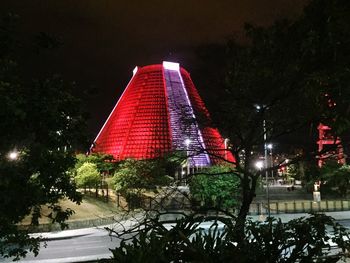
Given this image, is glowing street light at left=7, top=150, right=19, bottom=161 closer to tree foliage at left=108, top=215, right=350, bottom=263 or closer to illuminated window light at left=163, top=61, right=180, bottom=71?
tree foliage at left=108, top=215, right=350, bottom=263

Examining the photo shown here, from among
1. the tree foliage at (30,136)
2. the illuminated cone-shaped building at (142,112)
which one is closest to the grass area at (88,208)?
the tree foliage at (30,136)

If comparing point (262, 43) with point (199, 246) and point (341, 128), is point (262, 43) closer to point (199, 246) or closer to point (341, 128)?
point (341, 128)

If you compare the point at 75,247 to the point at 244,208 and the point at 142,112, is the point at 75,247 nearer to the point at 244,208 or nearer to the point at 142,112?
the point at 244,208

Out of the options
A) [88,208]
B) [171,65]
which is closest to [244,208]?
[88,208]

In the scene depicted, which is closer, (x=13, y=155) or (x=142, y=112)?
(x=13, y=155)

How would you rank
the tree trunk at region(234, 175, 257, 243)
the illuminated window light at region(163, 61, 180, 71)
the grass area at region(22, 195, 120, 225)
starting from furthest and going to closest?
the illuminated window light at region(163, 61, 180, 71) < the grass area at region(22, 195, 120, 225) < the tree trunk at region(234, 175, 257, 243)

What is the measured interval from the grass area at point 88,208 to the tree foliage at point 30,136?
18561mm

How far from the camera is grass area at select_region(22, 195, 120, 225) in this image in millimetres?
26420

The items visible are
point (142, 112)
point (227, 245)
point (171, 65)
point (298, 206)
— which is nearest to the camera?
point (227, 245)

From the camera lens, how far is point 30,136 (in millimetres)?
6301

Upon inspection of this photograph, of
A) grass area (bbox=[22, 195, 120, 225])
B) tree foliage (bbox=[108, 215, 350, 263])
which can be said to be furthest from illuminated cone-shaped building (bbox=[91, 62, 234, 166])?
tree foliage (bbox=[108, 215, 350, 263])

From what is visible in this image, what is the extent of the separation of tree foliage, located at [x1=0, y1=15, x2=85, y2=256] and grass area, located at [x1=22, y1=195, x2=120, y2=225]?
18561 millimetres

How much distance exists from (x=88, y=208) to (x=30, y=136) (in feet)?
78.2

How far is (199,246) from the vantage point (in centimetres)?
427
